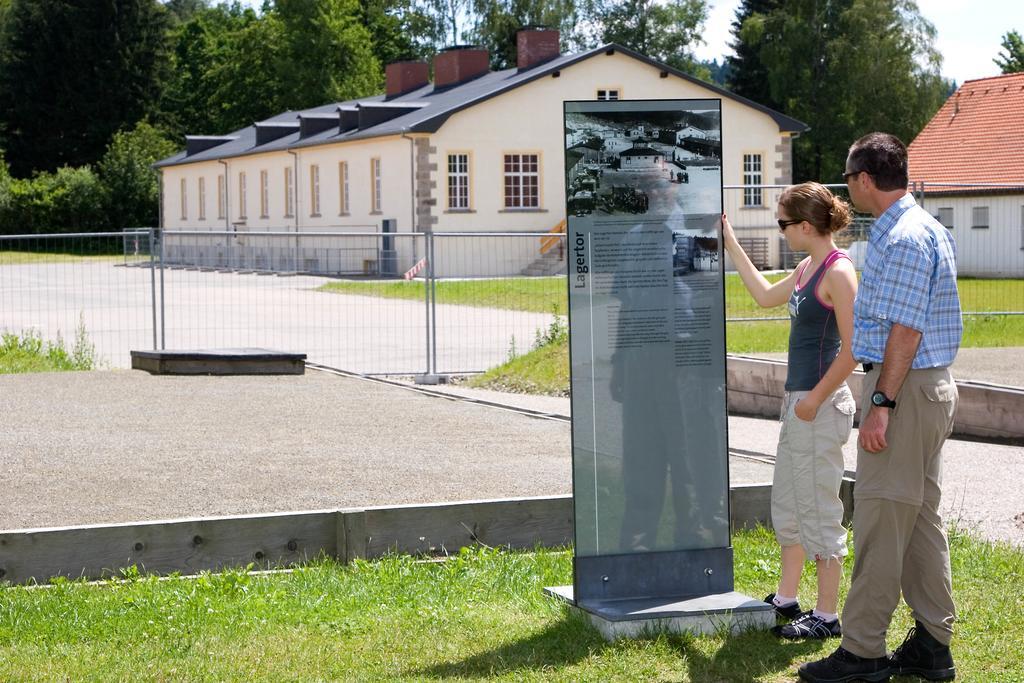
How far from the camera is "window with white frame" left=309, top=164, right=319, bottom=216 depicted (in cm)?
5356

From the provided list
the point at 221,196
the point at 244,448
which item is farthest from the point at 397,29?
the point at 244,448

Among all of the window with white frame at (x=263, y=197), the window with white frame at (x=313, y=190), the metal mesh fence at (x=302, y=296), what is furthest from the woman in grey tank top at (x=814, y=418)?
the window with white frame at (x=263, y=197)

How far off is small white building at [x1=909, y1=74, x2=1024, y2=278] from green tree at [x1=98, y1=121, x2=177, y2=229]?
35.8 meters

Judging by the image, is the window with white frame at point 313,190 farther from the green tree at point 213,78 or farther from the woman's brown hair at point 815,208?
the woman's brown hair at point 815,208

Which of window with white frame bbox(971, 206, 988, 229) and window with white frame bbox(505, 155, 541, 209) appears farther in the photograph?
window with white frame bbox(505, 155, 541, 209)

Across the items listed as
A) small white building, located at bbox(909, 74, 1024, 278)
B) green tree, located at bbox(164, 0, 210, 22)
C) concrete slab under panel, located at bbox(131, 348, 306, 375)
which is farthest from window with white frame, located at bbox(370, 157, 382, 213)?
green tree, located at bbox(164, 0, 210, 22)

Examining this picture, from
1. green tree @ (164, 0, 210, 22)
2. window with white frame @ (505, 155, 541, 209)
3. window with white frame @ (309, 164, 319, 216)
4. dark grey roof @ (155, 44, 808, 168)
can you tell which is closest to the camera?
dark grey roof @ (155, 44, 808, 168)

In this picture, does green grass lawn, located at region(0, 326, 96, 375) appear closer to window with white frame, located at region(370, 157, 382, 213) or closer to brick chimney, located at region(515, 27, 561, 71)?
window with white frame, located at region(370, 157, 382, 213)

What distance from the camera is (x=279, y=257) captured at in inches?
750

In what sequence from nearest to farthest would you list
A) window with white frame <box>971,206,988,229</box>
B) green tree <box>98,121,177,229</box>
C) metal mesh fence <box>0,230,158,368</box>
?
metal mesh fence <box>0,230,158,368</box>
window with white frame <box>971,206,988,229</box>
green tree <box>98,121,177,229</box>

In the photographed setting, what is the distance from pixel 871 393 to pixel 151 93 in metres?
75.4

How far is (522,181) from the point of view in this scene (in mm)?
47656

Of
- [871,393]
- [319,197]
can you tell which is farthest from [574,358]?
[319,197]

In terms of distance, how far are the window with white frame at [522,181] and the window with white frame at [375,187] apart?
442 centimetres
